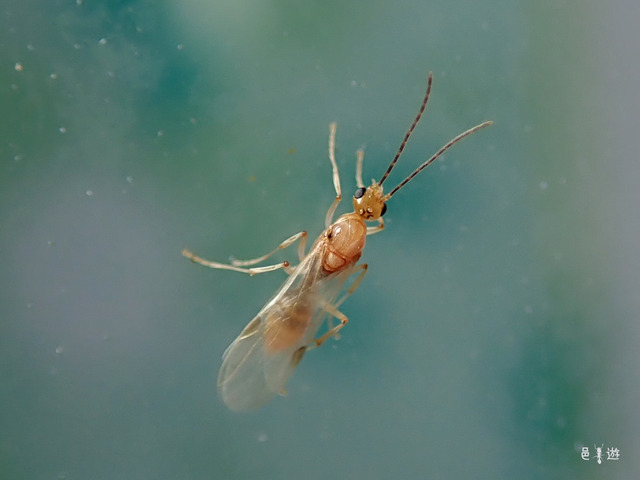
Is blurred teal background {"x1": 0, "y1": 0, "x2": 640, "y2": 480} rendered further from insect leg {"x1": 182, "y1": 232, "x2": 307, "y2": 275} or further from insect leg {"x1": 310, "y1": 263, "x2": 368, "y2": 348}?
insect leg {"x1": 310, "y1": 263, "x2": 368, "y2": 348}

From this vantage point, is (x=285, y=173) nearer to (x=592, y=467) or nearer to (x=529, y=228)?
(x=529, y=228)

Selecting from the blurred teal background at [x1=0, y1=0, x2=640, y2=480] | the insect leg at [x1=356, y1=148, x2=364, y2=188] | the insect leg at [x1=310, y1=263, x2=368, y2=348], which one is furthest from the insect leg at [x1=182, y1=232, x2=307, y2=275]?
the insect leg at [x1=356, y1=148, x2=364, y2=188]

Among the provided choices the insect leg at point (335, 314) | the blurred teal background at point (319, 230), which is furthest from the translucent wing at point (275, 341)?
the blurred teal background at point (319, 230)

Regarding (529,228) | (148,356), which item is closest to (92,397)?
(148,356)

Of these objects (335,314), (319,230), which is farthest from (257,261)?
(319,230)

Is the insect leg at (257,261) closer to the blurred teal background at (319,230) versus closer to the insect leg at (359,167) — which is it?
the blurred teal background at (319,230)

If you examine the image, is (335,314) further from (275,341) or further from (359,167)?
(359,167)

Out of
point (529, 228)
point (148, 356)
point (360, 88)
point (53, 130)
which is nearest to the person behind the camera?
point (53, 130)
